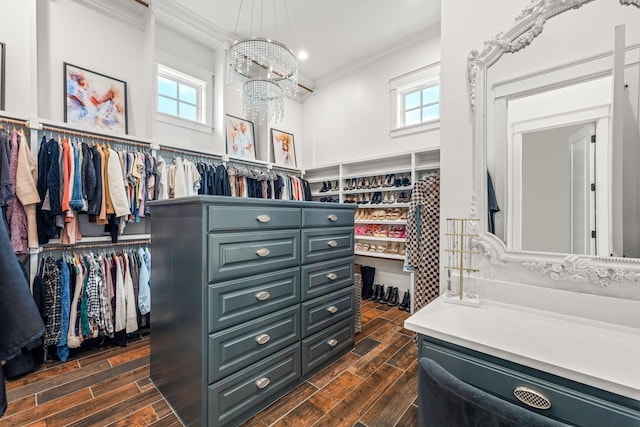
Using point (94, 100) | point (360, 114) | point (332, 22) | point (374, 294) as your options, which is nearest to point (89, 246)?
point (94, 100)

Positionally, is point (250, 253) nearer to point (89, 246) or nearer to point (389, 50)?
point (89, 246)

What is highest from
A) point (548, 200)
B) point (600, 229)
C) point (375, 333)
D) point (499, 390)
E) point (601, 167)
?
point (601, 167)

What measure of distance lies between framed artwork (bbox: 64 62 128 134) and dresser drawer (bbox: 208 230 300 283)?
236 cm

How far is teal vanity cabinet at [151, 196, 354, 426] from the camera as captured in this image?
1395 millimetres

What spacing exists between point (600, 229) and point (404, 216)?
2420mm

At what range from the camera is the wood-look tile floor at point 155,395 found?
5.16ft

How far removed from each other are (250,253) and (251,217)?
20 centimetres

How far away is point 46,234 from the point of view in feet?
7.37

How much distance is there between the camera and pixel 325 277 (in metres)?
2.05

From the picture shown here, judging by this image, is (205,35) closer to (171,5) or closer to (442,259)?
(171,5)

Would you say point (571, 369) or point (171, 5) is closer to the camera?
point (571, 369)

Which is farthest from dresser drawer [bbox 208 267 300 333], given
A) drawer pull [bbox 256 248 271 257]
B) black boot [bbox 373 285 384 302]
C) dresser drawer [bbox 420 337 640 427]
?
black boot [bbox 373 285 384 302]

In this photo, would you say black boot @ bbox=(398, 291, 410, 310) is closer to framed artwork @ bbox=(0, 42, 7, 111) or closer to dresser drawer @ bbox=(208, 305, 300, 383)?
dresser drawer @ bbox=(208, 305, 300, 383)

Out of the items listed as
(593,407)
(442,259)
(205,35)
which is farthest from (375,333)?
(205,35)
